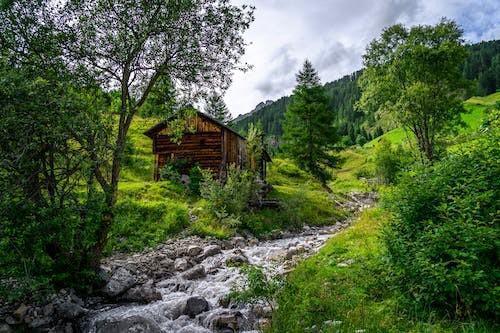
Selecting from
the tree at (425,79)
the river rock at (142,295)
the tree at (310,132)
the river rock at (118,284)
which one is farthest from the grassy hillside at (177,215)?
the tree at (425,79)

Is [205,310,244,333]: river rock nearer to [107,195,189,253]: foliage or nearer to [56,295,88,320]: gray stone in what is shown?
[56,295,88,320]: gray stone

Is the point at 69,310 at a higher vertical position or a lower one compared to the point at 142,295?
higher

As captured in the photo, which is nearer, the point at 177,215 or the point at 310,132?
the point at 177,215

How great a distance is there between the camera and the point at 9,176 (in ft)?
27.6

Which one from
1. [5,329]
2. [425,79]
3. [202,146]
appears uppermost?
[425,79]

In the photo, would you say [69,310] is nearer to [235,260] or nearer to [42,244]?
[42,244]

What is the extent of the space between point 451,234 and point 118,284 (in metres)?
9.21

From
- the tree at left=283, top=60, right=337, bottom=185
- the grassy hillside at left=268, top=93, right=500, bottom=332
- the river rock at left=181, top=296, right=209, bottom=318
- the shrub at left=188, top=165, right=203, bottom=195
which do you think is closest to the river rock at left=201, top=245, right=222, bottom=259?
the grassy hillside at left=268, top=93, right=500, bottom=332

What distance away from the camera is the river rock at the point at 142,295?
10524 millimetres

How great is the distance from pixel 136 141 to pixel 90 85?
45.0 meters

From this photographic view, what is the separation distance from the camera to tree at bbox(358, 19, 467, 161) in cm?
2612

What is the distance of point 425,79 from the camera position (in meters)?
26.8

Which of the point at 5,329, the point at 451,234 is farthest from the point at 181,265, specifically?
the point at 451,234

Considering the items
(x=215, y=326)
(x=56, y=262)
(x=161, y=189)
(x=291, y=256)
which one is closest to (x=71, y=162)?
(x=56, y=262)
